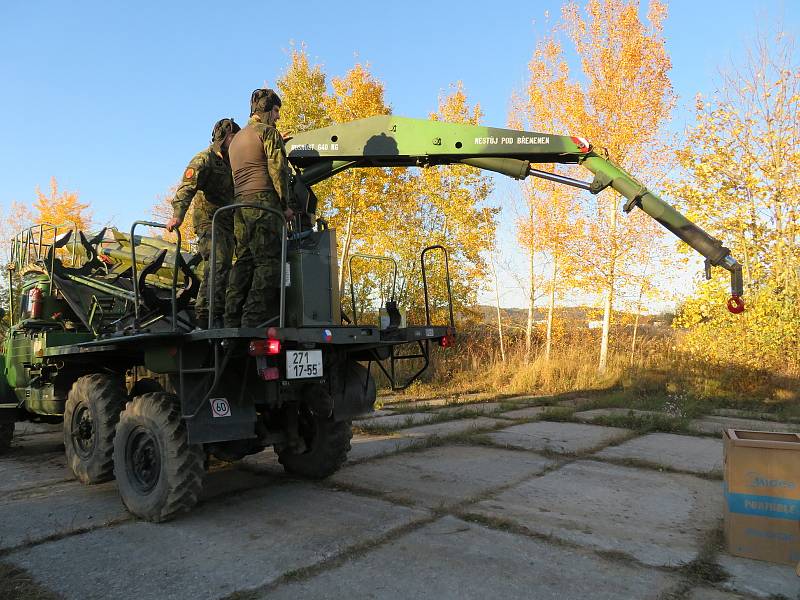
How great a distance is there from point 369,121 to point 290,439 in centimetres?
317

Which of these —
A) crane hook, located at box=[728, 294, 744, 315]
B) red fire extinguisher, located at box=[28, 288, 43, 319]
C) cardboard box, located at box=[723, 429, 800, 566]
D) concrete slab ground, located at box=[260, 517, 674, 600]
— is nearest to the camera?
concrete slab ground, located at box=[260, 517, 674, 600]

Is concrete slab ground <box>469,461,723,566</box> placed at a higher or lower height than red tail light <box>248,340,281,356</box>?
lower

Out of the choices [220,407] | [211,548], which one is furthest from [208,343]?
[211,548]

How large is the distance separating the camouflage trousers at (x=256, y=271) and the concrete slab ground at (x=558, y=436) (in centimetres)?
383

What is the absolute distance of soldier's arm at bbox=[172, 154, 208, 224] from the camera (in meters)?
4.78

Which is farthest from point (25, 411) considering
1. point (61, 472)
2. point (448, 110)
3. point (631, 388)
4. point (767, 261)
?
point (448, 110)

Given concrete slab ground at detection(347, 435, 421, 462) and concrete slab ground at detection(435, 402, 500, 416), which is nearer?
concrete slab ground at detection(347, 435, 421, 462)

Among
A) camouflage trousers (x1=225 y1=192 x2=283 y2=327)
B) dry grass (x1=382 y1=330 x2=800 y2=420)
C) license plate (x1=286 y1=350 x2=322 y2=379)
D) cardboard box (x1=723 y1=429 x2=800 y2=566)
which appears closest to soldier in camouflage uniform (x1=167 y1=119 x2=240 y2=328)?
camouflage trousers (x1=225 y1=192 x2=283 y2=327)

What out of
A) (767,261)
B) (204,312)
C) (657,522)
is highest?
(767,261)

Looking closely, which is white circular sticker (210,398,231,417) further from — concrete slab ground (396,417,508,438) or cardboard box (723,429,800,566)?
concrete slab ground (396,417,508,438)

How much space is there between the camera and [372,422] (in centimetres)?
855

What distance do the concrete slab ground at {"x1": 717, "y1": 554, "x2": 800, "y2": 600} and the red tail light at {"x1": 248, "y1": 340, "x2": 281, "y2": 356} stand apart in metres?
2.94

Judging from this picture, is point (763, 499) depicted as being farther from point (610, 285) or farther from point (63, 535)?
point (610, 285)

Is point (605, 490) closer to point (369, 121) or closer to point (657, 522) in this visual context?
point (657, 522)
